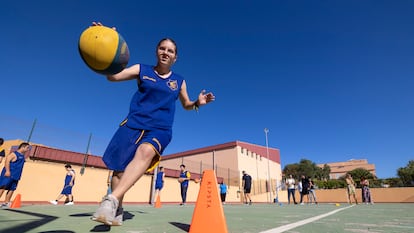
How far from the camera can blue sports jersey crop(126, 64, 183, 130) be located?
2.18 meters

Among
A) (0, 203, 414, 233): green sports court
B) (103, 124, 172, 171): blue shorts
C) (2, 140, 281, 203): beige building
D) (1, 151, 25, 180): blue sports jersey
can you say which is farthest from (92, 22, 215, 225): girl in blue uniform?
(2, 140, 281, 203): beige building

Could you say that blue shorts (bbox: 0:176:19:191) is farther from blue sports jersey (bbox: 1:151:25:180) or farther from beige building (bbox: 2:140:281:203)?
beige building (bbox: 2:140:281:203)

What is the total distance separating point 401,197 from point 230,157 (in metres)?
21.4

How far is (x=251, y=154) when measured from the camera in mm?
41281

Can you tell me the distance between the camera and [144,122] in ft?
7.09

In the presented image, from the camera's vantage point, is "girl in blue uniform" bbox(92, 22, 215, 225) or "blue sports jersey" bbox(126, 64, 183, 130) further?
"blue sports jersey" bbox(126, 64, 183, 130)

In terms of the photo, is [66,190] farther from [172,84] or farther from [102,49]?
[102,49]

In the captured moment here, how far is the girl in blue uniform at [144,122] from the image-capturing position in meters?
1.95

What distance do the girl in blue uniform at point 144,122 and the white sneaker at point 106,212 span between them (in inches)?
5.2

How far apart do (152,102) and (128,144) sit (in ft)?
1.50

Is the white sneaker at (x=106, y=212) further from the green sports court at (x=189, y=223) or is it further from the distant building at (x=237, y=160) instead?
the distant building at (x=237, y=160)

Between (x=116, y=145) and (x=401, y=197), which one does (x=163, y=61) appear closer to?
(x=116, y=145)

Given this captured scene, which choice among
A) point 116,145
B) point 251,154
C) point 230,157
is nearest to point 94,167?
point 116,145

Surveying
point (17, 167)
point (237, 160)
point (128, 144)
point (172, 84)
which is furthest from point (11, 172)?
point (237, 160)
